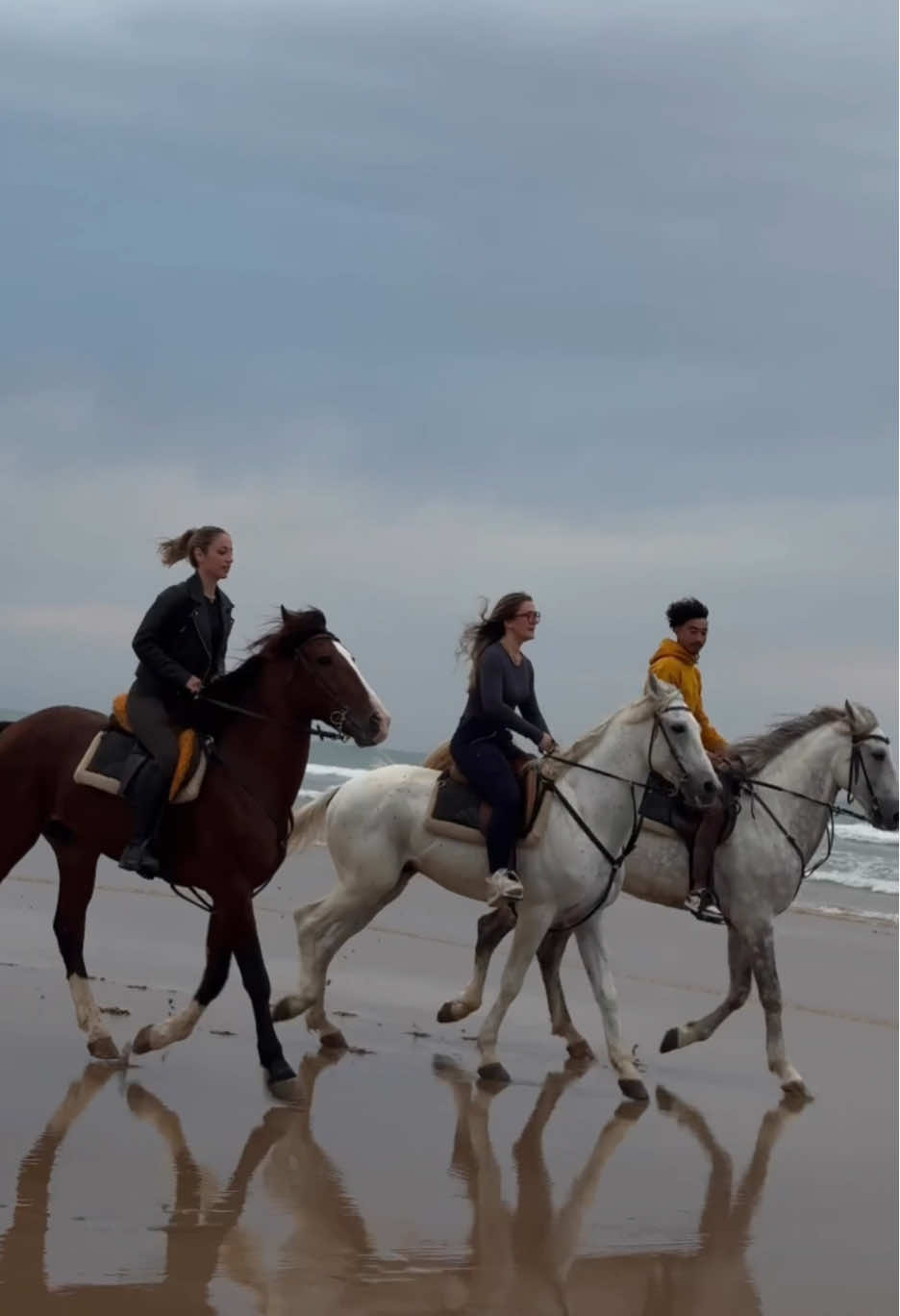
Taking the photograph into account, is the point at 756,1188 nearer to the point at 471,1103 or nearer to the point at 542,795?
the point at 471,1103

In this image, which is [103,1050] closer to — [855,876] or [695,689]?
[695,689]

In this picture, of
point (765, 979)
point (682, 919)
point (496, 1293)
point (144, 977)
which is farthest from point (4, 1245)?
point (682, 919)

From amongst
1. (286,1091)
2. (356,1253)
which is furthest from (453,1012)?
(356,1253)

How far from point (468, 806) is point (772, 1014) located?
205 centimetres

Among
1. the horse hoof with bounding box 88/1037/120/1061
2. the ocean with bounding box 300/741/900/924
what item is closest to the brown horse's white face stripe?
the horse hoof with bounding box 88/1037/120/1061

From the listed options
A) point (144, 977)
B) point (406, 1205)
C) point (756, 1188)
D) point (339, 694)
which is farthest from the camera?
point (144, 977)

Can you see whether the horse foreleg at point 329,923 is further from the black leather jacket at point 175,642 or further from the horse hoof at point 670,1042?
the black leather jacket at point 175,642

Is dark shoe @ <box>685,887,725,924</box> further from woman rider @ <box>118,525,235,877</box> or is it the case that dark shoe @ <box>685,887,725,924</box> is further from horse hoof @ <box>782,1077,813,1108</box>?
woman rider @ <box>118,525,235,877</box>

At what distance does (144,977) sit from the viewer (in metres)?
11.6

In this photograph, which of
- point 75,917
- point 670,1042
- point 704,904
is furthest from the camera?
point 704,904

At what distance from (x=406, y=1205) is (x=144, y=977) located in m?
5.42

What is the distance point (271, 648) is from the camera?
8305mm

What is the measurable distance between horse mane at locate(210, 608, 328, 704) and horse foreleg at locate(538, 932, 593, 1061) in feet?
8.46

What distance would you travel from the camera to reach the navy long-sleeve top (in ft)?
30.1
